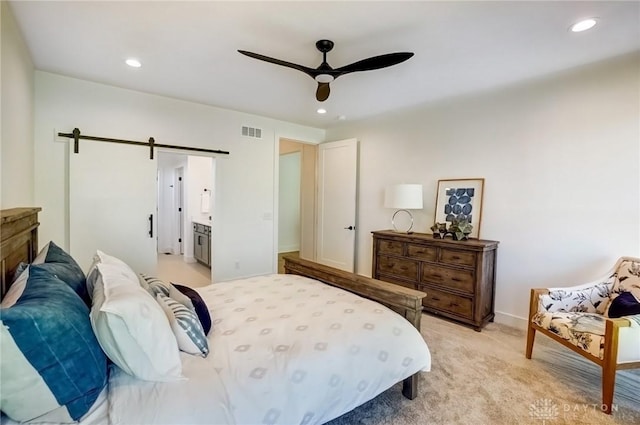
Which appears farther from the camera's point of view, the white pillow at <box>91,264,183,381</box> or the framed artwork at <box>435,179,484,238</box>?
the framed artwork at <box>435,179,484,238</box>

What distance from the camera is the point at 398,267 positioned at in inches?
150

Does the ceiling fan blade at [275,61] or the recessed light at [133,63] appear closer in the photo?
the ceiling fan blade at [275,61]

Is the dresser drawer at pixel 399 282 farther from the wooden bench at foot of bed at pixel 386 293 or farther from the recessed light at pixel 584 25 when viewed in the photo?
the recessed light at pixel 584 25

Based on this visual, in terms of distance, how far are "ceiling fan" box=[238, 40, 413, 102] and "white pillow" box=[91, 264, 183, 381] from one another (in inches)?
65.4

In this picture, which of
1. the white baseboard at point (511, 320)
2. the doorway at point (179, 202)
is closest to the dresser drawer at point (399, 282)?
the white baseboard at point (511, 320)

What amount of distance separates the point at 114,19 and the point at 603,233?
14.3 feet

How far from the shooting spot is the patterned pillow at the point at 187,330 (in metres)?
1.42

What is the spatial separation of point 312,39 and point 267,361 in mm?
2271

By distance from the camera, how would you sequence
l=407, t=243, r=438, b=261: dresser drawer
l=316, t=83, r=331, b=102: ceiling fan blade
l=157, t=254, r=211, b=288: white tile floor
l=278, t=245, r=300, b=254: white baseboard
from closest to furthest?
l=316, t=83, r=331, b=102: ceiling fan blade, l=407, t=243, r=438, b=261: dresser drawer, l=157, t=254, r=211, b=288: white tile floor, l=278, t=245, r=300, b=254: white baseboard

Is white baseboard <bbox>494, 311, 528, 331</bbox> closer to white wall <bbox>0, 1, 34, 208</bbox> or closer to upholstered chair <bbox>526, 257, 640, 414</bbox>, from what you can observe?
upholstered chair <bbox>526, 257, 640, 414</bbox>

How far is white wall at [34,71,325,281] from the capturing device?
3.23m

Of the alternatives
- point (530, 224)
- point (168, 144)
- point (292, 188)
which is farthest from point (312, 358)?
point (292, 188)

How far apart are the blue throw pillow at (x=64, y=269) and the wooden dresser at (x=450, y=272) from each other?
3.12 metres

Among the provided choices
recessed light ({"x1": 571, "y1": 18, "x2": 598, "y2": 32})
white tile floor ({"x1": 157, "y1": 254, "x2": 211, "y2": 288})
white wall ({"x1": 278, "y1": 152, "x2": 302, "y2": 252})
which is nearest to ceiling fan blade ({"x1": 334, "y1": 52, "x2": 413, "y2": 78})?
recessed light ({"x1": 571, "y1": 18, "x2": 598, "y2": 32})
